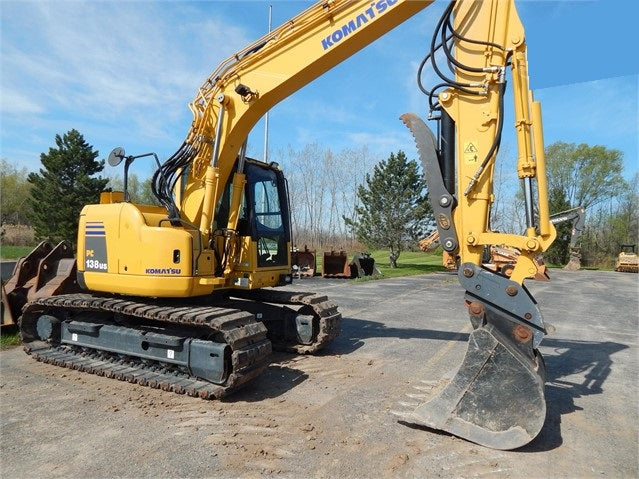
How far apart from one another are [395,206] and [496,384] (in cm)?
2510

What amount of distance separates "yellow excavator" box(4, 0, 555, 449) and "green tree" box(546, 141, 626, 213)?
50841mm

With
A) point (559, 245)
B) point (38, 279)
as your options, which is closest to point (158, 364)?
point (38, 279)

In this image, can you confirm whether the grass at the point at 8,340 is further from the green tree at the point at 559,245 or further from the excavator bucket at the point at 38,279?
the green tree at the point at 559,245

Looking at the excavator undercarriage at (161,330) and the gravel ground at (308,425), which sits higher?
the excavator undercarriage at (161,330)

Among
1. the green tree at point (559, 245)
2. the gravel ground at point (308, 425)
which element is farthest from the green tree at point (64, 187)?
the green tree at point (559, 245)

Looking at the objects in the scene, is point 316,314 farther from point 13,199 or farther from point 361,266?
point 13,199

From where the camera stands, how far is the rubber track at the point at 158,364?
4949 mm

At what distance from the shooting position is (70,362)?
5906 millimetres

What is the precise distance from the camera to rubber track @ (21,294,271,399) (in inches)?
195

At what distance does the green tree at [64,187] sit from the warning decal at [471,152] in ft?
88.9

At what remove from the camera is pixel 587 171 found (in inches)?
1993

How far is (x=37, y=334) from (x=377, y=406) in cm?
537

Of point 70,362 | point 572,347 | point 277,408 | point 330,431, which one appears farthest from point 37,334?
point 572,347

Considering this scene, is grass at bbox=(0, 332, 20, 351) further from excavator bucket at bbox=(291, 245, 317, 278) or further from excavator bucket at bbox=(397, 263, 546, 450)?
excavator bucket at bbox=(291, 245, 317, 278)
